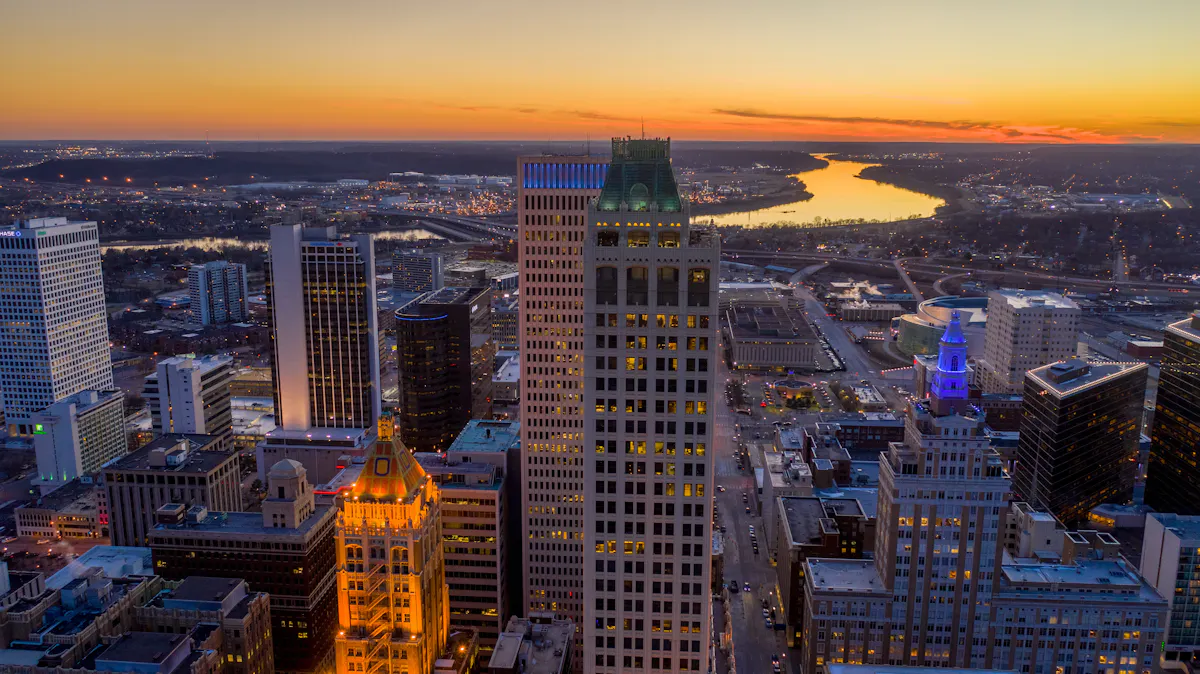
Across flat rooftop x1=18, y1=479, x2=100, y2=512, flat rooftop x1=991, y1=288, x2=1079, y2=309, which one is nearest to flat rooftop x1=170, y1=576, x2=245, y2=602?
flat rooftop x1=18, y1=479, x2=100, y2=512

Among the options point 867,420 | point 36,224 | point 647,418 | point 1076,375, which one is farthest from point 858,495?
point 36,224

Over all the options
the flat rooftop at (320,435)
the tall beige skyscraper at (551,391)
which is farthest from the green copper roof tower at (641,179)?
the flat rooftop at (320,435)

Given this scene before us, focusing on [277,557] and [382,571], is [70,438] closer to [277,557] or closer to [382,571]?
[277,557]

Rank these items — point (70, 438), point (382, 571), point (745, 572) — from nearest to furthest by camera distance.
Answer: point (382, 571) → point (745, 572) → point (70, 438)

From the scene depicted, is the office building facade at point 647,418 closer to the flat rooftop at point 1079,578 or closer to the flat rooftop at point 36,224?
the flat rooftop at point 1079,578

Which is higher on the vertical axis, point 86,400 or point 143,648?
point 143,648

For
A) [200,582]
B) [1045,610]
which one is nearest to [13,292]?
[200,582]
